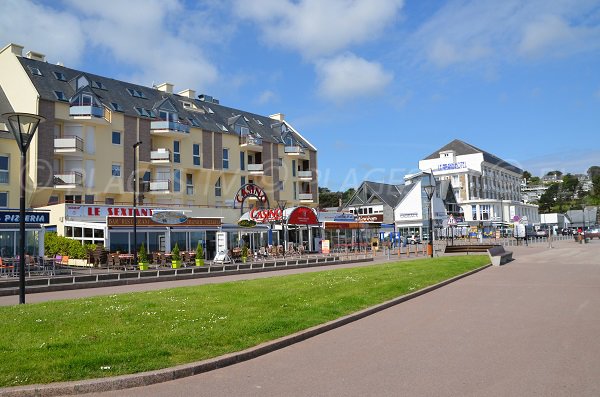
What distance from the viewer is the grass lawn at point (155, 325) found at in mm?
6781

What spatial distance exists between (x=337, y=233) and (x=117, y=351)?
155 ft

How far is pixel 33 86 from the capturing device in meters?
38.9

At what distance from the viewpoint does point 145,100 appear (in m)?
49.0

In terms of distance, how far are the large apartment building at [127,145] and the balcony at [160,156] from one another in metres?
0.09

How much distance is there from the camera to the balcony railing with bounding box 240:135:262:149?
177ft

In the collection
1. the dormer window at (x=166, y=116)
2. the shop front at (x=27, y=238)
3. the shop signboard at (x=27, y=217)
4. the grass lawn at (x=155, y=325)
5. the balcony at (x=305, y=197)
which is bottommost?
the grass lawn at (x=155, y=325)

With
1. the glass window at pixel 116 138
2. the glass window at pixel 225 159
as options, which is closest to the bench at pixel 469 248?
the glass window at pixel 225 159

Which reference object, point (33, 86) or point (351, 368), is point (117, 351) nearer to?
point (351, 368)

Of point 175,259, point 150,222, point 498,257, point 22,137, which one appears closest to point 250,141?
point 150,222

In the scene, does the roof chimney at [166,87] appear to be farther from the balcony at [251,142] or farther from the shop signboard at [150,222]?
the shop signboard at [150,222]

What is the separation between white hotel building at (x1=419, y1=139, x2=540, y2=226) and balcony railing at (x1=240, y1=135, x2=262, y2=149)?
55728mm

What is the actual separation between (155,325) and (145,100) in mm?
43009

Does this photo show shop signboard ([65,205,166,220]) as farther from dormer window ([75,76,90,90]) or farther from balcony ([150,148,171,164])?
dormer window ([75,76,90,90])

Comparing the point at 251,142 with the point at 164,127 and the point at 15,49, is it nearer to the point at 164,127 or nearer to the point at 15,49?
the point at 164,127
